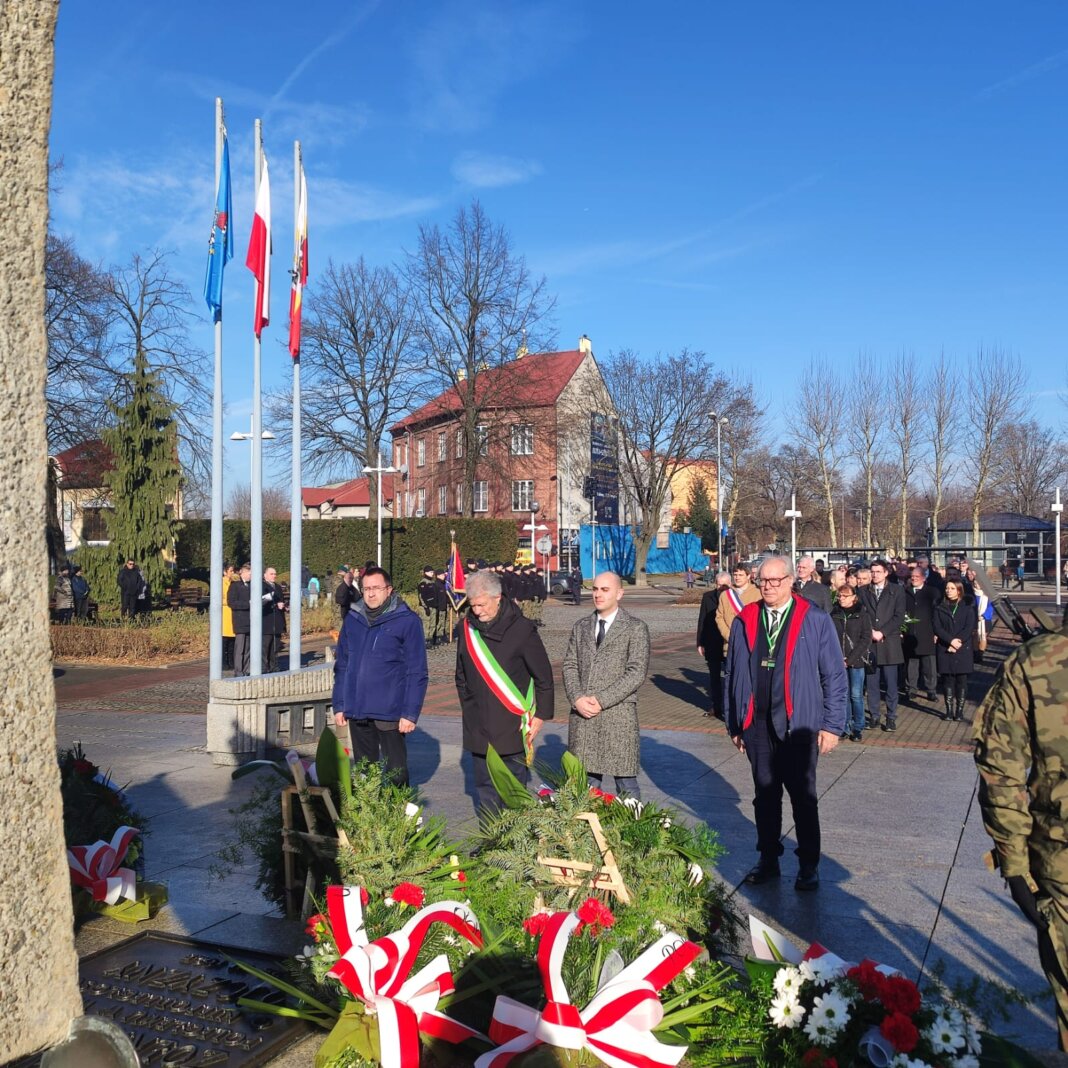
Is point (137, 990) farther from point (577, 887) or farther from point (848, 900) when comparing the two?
point (848, 900)

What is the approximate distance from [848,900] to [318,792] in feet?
9.64

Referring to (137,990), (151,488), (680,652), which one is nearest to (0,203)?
(137,990)

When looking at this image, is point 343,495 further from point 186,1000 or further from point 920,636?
point 186,1000

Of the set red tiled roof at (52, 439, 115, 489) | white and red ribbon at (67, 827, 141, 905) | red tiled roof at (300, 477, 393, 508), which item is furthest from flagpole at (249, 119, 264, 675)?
red tiled roof at (300, 477, 393, 508)

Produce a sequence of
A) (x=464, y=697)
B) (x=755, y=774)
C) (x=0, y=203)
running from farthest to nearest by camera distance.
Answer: (x=464, y=697) → (x=755, y=774) → (x=0, y=203)

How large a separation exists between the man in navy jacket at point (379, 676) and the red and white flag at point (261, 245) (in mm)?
5217

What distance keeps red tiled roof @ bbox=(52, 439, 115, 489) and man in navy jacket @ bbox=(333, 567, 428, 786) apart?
89.8ft

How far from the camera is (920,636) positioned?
12.9 m

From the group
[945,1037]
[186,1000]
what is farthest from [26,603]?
[945,1037]

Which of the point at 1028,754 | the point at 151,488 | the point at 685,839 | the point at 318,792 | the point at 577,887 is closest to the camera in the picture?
the point at 1028,754

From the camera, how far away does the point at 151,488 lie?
2816cm

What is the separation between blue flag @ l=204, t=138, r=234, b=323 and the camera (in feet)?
35.5

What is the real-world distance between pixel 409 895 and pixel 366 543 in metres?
39.0

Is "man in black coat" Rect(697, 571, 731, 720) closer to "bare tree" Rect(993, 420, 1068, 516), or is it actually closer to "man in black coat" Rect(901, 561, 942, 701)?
"man in black coat" Rect(901, 561, 942, 701)
